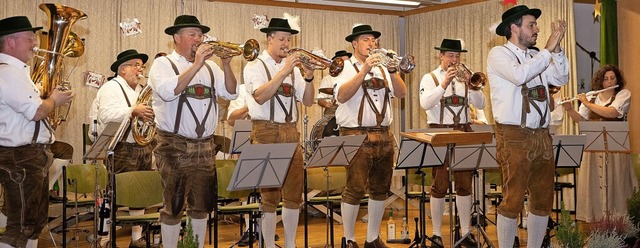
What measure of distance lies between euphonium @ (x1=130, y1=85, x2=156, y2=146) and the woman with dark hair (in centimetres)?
476

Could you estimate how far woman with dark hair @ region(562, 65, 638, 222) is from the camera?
28.8 ft

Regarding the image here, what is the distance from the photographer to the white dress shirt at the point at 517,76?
5.59 metres

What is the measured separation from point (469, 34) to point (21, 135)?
7.78m

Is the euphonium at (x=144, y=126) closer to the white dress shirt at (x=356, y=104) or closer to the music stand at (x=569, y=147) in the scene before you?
the white dress shirt at (x=356, y=104)

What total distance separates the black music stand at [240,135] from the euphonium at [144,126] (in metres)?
0.73

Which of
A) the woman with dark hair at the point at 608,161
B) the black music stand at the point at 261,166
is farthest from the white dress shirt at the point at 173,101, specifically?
the woman with dark hair at the point at 608,161

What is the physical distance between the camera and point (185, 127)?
5570 millimetres

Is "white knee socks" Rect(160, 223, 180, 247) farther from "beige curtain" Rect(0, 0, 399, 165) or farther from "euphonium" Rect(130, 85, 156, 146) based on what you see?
"beige curtain" Rect(0, 0, 399, 165)

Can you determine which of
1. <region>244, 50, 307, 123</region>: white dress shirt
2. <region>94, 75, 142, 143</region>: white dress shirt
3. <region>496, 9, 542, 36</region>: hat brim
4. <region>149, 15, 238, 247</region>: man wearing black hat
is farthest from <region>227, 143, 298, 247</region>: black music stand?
<region>94, 75, 142, 143</region>: white dress shirt

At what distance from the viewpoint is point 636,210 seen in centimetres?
646

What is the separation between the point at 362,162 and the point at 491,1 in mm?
5410

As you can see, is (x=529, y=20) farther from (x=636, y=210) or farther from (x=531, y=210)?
(x=636, y=210)

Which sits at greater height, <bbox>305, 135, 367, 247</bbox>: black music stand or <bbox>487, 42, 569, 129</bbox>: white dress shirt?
<bbox>487, 42, 569, 129</bbox>: white dress shirt

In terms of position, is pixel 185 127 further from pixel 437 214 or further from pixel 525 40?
pixel 437 214
